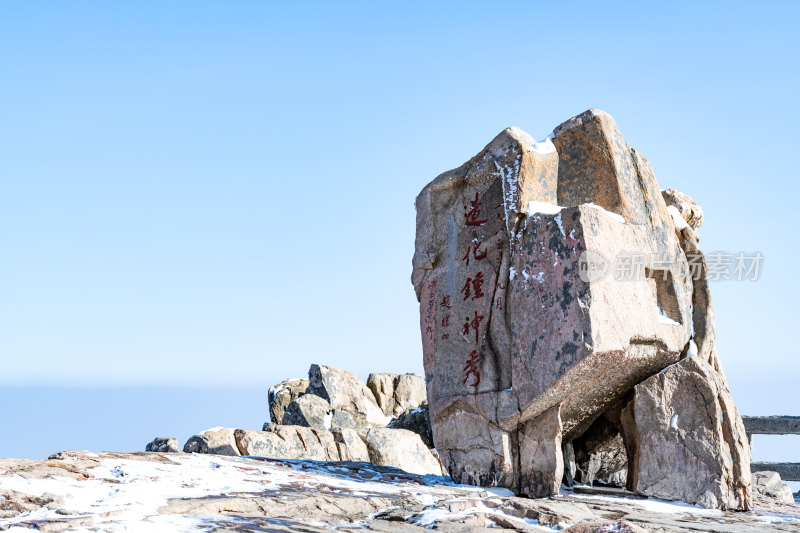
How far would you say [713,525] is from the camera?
22.9ft

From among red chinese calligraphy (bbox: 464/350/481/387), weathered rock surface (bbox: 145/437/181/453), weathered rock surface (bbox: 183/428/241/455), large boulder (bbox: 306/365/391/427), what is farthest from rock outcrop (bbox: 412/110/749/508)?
large boulder (bbox: 306/365/391/427)

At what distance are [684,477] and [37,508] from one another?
20.6ft

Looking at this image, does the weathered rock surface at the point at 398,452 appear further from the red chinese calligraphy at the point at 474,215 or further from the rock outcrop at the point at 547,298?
the red chinese calligraphy at the point at 474,215

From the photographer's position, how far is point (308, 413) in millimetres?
18562

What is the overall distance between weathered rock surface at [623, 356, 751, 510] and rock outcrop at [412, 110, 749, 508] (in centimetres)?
5

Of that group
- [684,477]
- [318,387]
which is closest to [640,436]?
[684,477]

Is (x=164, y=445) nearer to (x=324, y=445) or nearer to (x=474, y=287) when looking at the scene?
(x=324, y=445)

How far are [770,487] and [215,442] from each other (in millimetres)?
8647

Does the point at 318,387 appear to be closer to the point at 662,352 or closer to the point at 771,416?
the point at 771,416

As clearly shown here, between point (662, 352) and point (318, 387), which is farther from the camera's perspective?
point (318, 387)

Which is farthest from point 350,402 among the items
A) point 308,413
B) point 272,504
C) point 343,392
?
point 272,504

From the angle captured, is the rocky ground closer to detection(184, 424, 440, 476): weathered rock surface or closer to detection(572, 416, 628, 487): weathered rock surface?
detection(572, 416, 628, 487): weathered rock surface

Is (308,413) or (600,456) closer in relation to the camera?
(600,456)

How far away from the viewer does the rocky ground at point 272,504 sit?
5613mm
